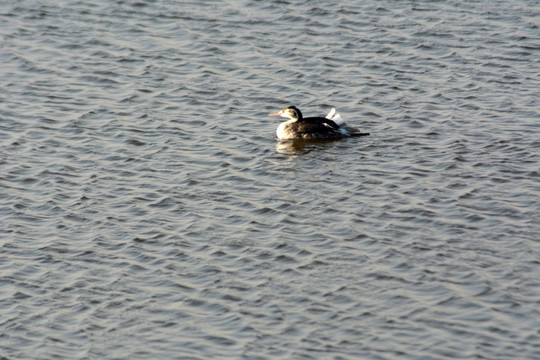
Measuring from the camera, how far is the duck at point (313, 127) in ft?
49.5

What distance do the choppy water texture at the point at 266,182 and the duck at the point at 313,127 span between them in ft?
0.73

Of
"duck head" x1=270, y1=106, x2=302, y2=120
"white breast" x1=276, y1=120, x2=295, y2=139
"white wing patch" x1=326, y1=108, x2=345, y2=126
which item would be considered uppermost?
"duck head" x1=270, y1=106, x2=302, y2=120

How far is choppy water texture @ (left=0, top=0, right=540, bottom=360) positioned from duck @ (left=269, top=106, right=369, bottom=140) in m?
0.22

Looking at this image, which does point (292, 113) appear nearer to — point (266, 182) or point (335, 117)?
point (335, 117)

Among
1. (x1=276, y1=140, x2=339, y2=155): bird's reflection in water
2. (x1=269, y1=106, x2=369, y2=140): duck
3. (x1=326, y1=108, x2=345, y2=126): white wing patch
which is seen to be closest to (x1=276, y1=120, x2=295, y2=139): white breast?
(x1=269, y1=106, x2=369, y2=140): duck

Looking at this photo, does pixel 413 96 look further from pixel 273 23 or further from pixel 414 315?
pixel 414 315

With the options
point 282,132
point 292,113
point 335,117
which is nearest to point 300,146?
point 282,132

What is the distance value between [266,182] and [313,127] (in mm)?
2119

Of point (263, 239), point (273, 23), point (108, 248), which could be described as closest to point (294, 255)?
point (263, 239)

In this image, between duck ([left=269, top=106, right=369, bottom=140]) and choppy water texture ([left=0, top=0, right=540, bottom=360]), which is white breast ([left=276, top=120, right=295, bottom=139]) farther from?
choppy water texture ([left=0, top=0, right=540, bottom=360])

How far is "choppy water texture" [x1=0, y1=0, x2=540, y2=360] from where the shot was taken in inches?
371

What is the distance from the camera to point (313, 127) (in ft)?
50.2

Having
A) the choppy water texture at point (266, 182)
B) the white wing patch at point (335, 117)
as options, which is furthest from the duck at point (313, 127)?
the choppy water texture at point (266, 182)

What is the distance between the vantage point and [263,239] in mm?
11492
